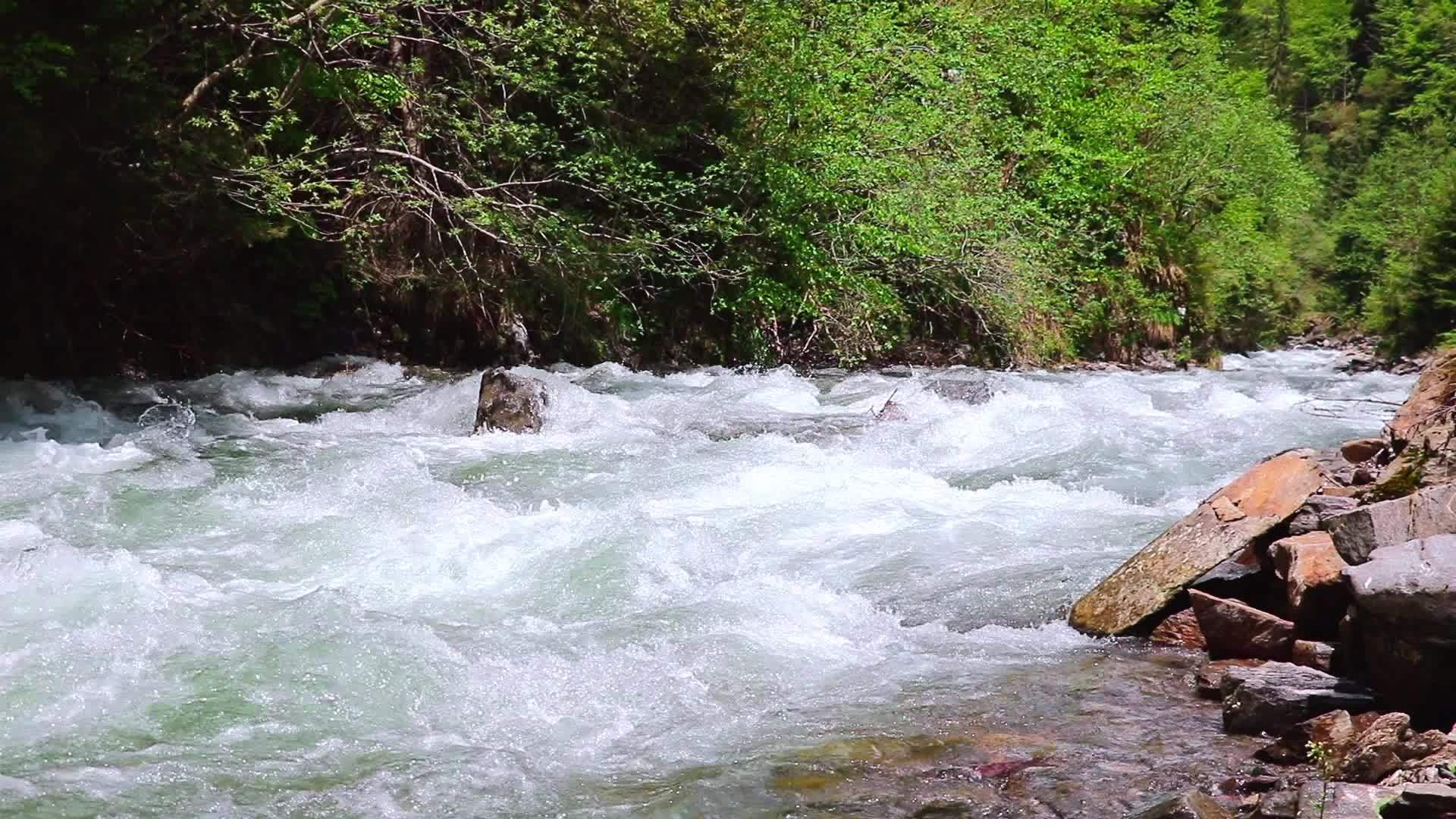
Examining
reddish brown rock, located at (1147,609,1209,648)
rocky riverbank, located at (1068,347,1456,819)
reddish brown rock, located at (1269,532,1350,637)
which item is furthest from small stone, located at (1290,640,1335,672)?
reddish brown rock, located at (1147,609,1209,648)

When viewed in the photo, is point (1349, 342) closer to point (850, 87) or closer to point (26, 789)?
point (850, 87)

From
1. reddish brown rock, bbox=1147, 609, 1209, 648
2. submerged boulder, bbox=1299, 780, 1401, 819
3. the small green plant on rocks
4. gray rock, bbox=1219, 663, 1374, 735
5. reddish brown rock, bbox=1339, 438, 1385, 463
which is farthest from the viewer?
reddish brown rock, bbox=1339, 438, 1385, 463

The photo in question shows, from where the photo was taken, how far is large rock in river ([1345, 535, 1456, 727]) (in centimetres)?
374

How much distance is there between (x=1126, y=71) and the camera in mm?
22672

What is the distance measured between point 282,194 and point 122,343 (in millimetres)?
2481

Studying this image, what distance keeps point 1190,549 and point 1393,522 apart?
107 centimetres

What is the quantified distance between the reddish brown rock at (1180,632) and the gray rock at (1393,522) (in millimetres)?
729

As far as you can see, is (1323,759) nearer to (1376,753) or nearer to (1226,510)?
(1376,753)

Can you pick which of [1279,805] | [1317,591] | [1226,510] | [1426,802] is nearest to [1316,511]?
[1226,510]

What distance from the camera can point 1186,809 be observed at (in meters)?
3.12

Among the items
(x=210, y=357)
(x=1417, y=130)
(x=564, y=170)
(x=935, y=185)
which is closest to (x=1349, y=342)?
(x=1417, y=130)

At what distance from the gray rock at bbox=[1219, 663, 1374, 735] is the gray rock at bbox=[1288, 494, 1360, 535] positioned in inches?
46.9

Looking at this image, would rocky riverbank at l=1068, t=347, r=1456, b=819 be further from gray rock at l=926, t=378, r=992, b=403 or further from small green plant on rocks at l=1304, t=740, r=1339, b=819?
gray rock at l=926, t=378, r=992, b=403

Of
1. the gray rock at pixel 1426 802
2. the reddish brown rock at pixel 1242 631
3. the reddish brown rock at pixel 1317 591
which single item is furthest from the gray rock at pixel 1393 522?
the gray rock at pixel 1426 802
